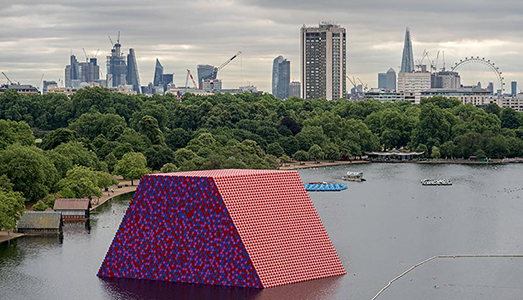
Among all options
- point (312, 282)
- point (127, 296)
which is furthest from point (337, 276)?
point (127, 296)

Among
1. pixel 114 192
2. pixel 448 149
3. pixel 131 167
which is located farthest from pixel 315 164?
pixel 114 192

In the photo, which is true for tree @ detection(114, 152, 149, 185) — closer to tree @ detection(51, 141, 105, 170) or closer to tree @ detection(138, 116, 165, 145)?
tree @ detection(51, 141, 105, 170)

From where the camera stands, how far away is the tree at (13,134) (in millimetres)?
96031

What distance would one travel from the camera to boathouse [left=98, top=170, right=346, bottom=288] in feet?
165

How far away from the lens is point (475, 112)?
158 m

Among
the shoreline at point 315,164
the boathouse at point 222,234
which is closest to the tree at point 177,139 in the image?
the shoreline at point 315,164

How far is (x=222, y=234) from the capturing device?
1984 inches

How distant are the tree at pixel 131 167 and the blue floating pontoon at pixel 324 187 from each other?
17337 millimetres

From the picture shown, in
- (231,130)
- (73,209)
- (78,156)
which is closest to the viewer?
(73,209)

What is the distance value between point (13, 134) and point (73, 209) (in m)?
28.3

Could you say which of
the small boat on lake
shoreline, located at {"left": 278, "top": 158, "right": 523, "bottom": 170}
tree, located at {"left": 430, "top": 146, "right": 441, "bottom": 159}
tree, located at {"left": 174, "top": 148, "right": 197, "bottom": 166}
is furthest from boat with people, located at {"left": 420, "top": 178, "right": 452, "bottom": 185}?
tree, located at {"left": 430, "top": 146, "right": 441, "bottom": 159}

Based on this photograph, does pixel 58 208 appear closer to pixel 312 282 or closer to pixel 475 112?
pixel 312 282

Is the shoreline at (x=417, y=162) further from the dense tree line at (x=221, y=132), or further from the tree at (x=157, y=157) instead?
the tree at (x=157, y=157)

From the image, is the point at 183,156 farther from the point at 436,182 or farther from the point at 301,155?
the point at 436,182
